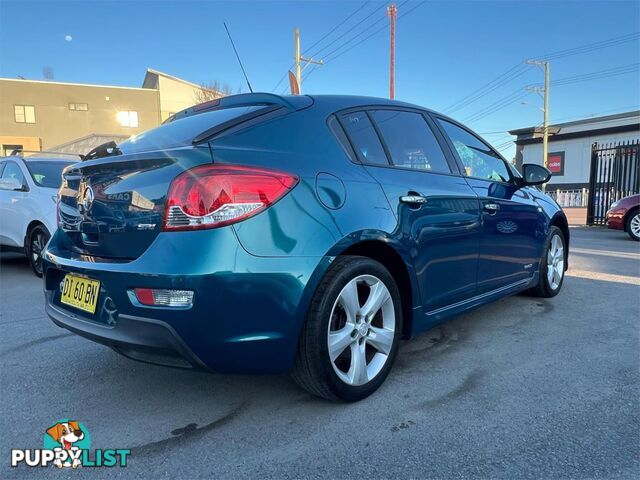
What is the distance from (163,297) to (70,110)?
42.0 metres

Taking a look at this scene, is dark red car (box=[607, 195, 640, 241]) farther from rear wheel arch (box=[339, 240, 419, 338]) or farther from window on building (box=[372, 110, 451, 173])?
rear wheel arch (box=[339, 240, 419, 338])

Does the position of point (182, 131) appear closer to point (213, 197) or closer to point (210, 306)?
Answer: point (213, 197)

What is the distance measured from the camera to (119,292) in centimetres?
202

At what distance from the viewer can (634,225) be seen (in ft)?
33.7

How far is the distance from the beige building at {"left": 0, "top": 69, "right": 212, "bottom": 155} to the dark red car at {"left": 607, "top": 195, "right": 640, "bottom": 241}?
1268 inches

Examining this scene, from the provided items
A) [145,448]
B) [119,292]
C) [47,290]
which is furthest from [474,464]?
[47,290]

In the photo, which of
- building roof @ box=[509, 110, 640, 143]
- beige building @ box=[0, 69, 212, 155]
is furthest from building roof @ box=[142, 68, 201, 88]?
building roof @ box=[509, 110, 640, 143]

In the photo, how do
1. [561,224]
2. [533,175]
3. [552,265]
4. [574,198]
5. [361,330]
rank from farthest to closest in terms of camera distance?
[574,198] → [561,224] → [552,265] → [533,175] → [361,330]

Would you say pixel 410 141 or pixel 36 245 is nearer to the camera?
pixel 410 141

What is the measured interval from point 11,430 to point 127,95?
40.4 metres

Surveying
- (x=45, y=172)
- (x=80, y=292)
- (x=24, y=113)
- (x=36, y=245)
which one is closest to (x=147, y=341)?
(x=80, y=292)

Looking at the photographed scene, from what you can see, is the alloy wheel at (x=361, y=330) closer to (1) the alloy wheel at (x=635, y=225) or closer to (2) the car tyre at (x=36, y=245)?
(2) the car tyre at (x=36, y=245)

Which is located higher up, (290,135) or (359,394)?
(290,135)

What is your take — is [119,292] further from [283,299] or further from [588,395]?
[588,395]
